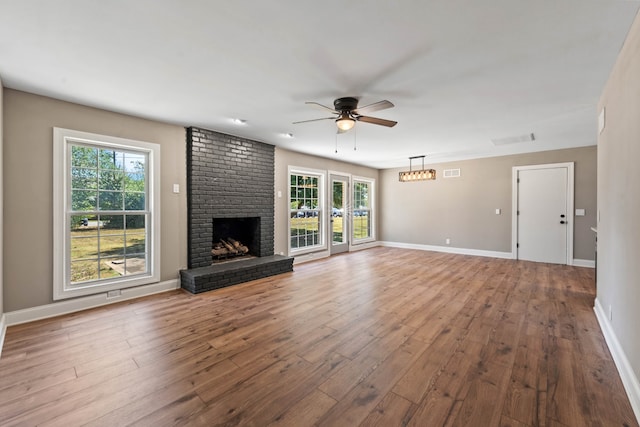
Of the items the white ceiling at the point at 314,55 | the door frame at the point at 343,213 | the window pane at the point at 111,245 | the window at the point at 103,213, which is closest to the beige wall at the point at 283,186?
the door frame at the point at 343,213

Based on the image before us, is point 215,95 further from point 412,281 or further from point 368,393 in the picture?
point 412,281

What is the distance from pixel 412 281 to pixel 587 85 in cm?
321

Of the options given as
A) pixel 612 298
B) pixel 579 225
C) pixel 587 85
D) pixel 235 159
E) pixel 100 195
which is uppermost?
pixel 587 85

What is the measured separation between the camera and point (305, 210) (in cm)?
639

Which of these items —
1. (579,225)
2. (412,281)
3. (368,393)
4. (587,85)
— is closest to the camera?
(368,393)

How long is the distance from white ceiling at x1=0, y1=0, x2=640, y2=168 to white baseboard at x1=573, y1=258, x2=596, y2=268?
123 inches

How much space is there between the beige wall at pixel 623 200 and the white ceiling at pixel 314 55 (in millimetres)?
230

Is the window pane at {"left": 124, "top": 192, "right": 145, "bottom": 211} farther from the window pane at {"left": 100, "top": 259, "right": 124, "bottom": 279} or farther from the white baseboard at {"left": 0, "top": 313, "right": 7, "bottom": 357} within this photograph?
the white baseboard at {"left": 0, "top": 313, "right": 7, "bottom": 357}

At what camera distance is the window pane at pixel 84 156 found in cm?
336

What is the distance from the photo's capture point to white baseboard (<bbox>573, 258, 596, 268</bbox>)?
5441 millimetres

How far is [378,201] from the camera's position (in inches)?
339

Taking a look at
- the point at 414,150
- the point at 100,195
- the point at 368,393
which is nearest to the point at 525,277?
the point at 414,150

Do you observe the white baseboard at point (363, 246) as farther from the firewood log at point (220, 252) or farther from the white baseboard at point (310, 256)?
the firewood log at point (220, 252)

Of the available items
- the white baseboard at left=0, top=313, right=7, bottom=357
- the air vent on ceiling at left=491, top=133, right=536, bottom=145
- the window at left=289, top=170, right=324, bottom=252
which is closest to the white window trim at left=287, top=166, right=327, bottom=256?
the window at left=289, top=170, right=324, bottom=252
